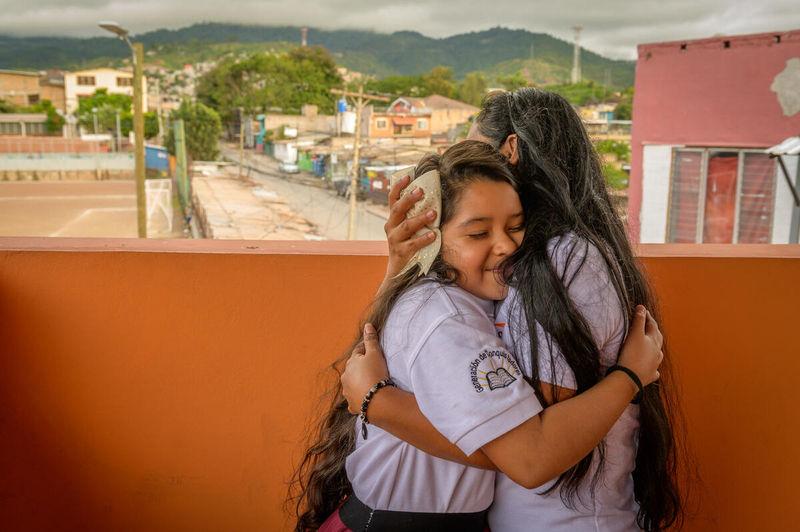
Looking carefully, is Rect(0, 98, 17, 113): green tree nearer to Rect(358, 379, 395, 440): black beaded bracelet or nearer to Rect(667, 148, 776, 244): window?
Rect(667, 148, 776, 244): window

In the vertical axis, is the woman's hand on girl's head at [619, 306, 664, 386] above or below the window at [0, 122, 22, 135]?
below

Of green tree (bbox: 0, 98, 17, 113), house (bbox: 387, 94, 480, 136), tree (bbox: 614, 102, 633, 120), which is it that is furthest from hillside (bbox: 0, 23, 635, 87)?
tree (bbox: 614, 102, 633, 120)

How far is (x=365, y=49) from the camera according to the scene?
76375 mm

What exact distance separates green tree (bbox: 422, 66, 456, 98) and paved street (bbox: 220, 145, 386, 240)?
14.6 metres

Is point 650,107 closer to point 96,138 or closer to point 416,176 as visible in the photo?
point 416,176

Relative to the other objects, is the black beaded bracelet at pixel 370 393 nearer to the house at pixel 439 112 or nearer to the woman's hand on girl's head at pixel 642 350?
the woman's hand on girl's head at pixel 642 350

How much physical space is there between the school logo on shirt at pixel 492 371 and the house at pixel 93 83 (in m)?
76.7

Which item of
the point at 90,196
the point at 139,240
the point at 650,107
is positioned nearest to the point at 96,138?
the point at 90,196

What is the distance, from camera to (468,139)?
1332mm

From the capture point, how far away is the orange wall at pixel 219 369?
1856 millimetres

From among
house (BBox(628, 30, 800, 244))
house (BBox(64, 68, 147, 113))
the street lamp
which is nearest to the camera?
house (BBox(628, 30, 800, 244))

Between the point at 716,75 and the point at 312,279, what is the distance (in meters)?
11.4

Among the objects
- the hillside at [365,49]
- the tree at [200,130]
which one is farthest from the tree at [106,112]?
the hillside at [365,49]

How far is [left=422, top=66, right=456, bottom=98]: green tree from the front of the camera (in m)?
52.8
